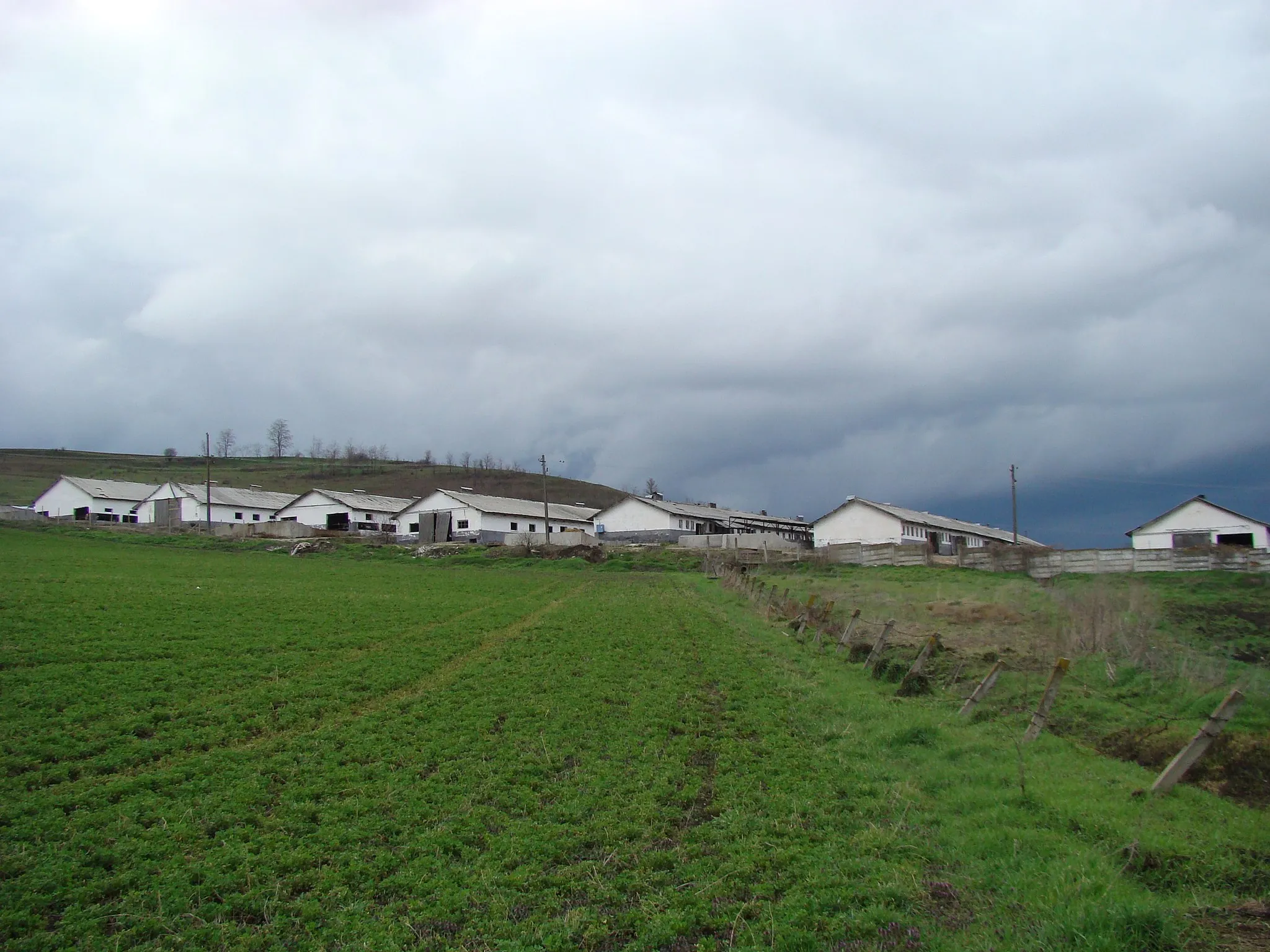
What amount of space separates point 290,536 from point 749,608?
47.7m

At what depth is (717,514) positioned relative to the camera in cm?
9450

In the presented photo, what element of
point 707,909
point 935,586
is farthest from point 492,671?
point 935,586

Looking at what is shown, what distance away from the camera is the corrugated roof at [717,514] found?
8306cm

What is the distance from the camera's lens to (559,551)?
5959 centimetres

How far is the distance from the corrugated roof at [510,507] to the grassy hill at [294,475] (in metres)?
48.1

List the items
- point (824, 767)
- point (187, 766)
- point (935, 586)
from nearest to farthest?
point (187, 766), point (824, 767), point (935, 586)

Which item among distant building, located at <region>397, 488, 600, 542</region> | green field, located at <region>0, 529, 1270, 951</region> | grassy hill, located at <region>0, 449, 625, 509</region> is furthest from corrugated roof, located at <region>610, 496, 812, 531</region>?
green field, located at <region>0, 529, 1270, 951</region>

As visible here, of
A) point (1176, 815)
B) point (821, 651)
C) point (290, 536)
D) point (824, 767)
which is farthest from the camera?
point (290, 536)

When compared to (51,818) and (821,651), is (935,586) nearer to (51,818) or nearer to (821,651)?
(821,651)

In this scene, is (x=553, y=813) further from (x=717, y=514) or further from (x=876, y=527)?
(x=717, y=514)

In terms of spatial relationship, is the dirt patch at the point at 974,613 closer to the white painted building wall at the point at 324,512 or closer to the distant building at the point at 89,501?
the white painted building wall at the point at 324,512

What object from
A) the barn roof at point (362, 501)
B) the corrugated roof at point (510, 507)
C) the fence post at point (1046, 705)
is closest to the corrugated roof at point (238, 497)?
the barn roof at point (362, 501)

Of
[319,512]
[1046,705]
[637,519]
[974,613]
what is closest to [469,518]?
[637,519]

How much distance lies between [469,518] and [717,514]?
32.1 meters
